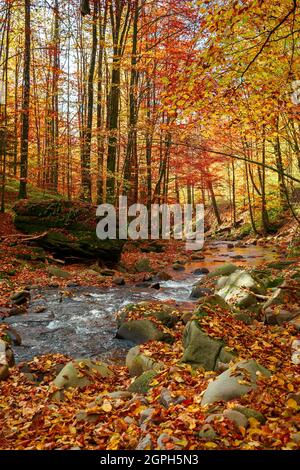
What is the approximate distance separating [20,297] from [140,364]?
16.1ft

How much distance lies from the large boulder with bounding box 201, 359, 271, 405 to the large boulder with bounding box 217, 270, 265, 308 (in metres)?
4.29

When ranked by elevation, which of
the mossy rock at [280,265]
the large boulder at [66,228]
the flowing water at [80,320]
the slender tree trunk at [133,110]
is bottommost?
→ the flowing water at [80,320]

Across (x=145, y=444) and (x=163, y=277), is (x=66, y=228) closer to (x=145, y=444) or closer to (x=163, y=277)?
(x=163, y=277)

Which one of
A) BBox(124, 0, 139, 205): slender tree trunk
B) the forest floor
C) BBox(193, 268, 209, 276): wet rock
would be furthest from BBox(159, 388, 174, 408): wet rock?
BBox(124, 0, 139, 205): slender tree trunk

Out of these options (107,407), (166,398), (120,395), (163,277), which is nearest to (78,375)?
(120,395)

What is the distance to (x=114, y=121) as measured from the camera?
52.3ft

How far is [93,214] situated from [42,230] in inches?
81.0

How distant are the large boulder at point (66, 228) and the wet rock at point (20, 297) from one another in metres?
4.36

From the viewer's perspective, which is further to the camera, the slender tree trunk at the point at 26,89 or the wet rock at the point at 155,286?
the slender tree trunk at the point at 26,89

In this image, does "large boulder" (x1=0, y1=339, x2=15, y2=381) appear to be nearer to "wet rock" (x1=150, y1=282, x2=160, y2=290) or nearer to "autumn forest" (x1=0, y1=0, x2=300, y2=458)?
"autumn forest" (x1=0, y1=0, x2=300, y2=458)

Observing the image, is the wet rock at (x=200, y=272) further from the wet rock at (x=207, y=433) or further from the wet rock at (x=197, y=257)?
the wet rock at (x=207, y=433)

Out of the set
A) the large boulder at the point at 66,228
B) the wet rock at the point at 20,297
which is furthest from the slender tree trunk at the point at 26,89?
the wet rock at the point at 20,297

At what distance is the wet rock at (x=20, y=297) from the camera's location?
9198mm

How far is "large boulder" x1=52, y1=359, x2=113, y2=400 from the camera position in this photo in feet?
16.7
